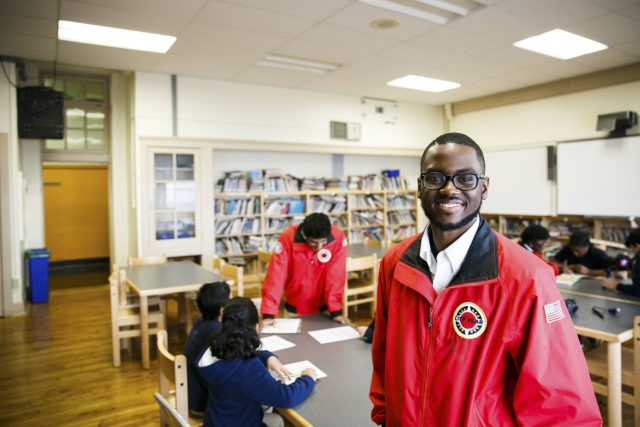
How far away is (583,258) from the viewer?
445 centimetres

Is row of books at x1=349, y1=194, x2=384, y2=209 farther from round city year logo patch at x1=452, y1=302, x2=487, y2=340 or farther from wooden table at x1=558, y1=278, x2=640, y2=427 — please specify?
round city year logo patch at x1=452, y1=302, x2=487, y2=340

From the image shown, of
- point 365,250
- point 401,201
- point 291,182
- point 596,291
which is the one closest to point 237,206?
point 291,182

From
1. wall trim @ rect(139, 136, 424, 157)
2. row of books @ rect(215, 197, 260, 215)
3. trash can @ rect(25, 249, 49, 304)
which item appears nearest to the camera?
wall trim @ rect(139, 136, 424, 157)

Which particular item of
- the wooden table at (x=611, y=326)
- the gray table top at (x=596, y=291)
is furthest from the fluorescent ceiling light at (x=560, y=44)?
the wooden table at (x=611, y=326)

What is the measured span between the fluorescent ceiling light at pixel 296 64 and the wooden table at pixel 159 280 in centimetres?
254

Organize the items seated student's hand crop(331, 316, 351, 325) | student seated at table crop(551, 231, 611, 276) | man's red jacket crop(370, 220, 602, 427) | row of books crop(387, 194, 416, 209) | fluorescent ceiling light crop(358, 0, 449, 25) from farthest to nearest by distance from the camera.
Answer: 1. row of books crop(387, 194, 416, 209)
2. student seated at table crop(551, 231, 611, 276)
3. fluorescent ceiling light crop(358, 0, 449, 25)
4. seated student's hand crop(331, 316, 351, 325)
5. man's red jacket crop(370, 220, 602, 427)

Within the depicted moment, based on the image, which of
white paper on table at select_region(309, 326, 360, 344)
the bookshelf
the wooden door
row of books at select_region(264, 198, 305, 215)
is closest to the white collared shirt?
white paper on table at select_region(309, 326, 360, 344)

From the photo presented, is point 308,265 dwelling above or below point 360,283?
above

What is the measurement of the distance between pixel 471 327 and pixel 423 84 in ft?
19.6

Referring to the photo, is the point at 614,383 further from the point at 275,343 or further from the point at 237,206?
the point at 237,206

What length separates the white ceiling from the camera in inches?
143

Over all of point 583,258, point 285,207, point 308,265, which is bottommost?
point 583,258

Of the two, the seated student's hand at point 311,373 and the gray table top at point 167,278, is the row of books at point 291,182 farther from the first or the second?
the seated student's hand at point 311,373

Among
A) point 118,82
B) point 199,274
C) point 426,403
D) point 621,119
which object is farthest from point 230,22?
point 621,119
